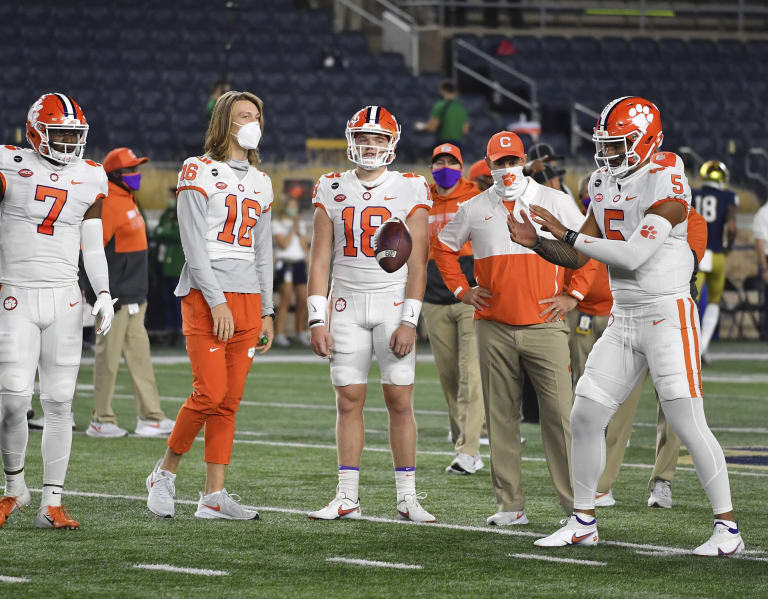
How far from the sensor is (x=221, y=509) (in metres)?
6.53

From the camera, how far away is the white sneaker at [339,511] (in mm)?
6551

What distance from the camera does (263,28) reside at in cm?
2223

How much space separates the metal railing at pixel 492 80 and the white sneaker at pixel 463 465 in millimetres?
13900

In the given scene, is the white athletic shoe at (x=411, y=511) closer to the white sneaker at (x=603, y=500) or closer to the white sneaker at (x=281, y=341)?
the white sneaker at (x=603, y=500)

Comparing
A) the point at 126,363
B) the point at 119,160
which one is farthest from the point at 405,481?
the point at 119,160

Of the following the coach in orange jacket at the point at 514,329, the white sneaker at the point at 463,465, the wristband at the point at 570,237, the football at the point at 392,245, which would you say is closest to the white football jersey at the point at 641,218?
the wristband at the point at 570,237

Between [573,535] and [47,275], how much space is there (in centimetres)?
239

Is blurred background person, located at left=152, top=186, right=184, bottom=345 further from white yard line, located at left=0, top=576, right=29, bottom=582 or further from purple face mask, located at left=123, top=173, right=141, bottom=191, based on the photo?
white yard line, located at left=0, top=576, right=29, bottom=582

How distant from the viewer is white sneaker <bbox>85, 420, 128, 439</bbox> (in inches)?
389

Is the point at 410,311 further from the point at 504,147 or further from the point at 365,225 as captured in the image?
the point at 504,147

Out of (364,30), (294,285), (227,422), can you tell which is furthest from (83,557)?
(364,30)

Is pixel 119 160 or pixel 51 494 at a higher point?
pixel 119 160

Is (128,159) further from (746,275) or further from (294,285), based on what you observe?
(746,275)

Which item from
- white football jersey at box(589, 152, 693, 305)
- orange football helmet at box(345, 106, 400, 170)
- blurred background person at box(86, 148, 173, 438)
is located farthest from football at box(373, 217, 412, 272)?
blurred background person at box(86, 148, 173, 438)
